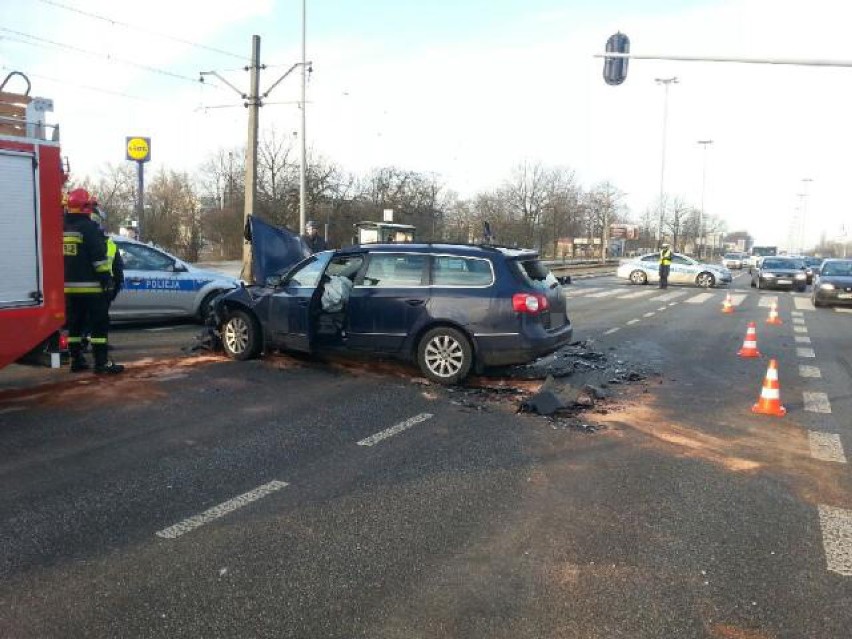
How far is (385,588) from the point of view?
11.3ft

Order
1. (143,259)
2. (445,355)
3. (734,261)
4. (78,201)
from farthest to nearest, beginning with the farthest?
(734,261) → (143,259) → (445,355) → (78,201)

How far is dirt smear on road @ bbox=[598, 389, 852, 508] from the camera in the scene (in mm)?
5152

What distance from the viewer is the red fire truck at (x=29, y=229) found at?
20.3 ft

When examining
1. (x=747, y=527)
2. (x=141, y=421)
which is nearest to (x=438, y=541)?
(x=747, y=527)

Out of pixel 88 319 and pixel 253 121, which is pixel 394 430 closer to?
pixel 88 319

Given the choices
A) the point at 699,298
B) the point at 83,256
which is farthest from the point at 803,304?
the point at 83,256

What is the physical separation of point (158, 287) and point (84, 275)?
15.3 ft

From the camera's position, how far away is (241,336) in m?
9.37

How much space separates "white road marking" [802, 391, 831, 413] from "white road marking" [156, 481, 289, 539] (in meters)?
5.74

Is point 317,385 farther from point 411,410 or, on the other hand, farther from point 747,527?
point 747,527

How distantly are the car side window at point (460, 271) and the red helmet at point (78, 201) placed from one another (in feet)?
12.7

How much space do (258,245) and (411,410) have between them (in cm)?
419

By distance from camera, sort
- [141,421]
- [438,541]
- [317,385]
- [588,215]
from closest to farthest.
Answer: [438,541]
[141,421]
[317,385]
[588,215]

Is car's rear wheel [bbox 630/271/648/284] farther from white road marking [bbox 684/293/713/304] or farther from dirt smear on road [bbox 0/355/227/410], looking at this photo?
dirt smear on road [bbox 0/355/227/410]
